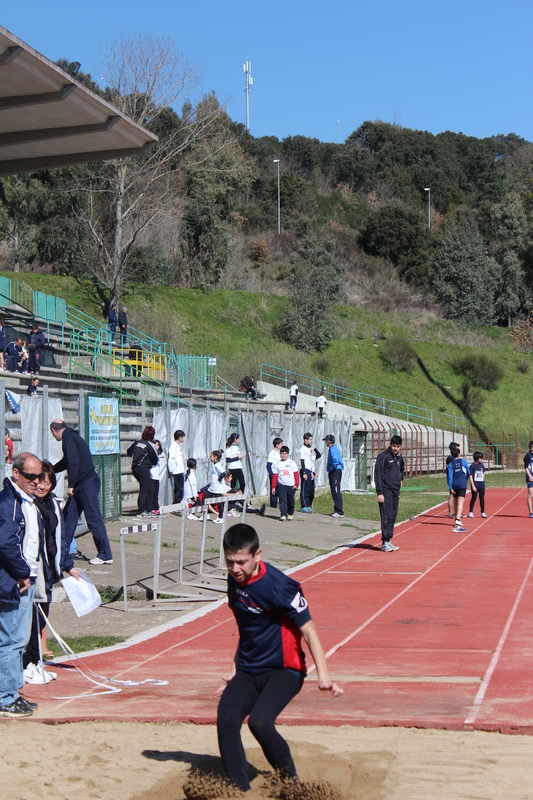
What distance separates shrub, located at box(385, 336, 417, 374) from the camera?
54.4m

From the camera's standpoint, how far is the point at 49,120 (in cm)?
1492

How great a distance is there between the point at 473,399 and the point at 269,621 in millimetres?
49329

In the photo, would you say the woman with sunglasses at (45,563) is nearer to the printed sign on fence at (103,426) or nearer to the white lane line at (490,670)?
the white lane line at (490,670)

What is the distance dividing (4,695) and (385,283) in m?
68.0

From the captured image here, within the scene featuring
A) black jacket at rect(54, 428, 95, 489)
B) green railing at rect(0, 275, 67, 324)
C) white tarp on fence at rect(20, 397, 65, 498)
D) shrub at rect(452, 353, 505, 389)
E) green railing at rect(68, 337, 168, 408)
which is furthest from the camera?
shrub at rect(452, 353, 505, 389)

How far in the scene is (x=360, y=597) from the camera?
1189 centimetres

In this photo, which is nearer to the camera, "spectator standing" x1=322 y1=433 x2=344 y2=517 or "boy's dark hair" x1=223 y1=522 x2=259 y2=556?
"boy's dark hair" x1=223 y1=522 x2=259 y2=556

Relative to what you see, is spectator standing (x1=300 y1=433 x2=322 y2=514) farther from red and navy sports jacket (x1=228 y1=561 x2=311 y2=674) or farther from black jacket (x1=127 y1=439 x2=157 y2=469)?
red and navy sports jacket (x1=228 y1=561 x2=311 y2=674)

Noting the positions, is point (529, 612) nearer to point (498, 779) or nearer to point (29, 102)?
point (498, 779)

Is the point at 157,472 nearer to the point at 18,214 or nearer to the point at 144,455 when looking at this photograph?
the point at 144,455

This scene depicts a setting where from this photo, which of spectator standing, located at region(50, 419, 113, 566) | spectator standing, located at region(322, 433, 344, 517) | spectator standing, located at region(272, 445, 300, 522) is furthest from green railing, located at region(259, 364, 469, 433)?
spectator standing, located at region(50, 419, 113, 566)

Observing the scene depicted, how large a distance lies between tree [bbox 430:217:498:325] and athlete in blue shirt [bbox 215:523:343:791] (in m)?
62.3

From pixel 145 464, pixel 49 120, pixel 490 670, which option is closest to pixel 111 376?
pixel 145 464

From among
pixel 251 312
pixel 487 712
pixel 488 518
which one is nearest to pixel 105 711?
pixel 487 712
